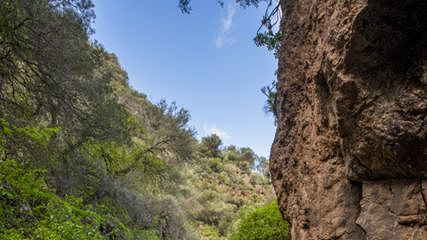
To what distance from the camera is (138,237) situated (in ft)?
31.2

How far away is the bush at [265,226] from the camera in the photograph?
977 cm

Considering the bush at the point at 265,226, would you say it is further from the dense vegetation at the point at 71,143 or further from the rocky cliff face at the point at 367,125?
the rocky cliff face at the point at 367,125

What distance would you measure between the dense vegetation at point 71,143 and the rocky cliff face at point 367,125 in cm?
271

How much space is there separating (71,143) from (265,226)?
5.26 metres

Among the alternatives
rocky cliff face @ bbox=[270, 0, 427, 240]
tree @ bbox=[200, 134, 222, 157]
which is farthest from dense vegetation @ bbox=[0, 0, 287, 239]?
tree @ bbox=[200, 134, 222, 157]

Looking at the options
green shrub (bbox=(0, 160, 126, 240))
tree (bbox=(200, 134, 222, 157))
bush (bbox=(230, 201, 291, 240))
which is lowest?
green shrub (bbox=(0, 160, 126, 240))

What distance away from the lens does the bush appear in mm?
9766

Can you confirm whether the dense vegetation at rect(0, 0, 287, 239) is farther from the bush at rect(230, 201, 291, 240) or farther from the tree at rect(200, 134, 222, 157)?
the tree at rect(200, 134, 222, 157)

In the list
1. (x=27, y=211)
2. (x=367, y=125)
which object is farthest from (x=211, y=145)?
(x=367, y=125)

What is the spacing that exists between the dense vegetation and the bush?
57 mm

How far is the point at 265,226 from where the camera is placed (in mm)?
10023

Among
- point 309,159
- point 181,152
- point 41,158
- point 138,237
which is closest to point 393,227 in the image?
point 309,159

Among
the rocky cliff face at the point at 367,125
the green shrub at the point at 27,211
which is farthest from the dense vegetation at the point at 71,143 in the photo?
the rocky cliff face at the point at 367,125

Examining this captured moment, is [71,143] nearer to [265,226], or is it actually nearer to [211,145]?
[265,226]
